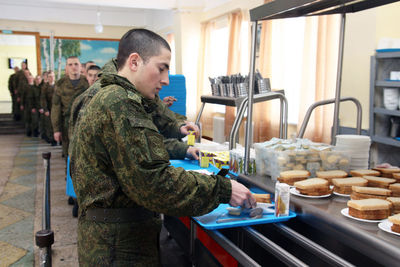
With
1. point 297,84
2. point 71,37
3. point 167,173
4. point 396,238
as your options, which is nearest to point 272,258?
point 396,238

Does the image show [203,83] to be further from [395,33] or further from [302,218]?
[302,218]

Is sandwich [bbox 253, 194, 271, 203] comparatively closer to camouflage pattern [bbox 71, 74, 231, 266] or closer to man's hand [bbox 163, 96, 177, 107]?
camouflage pattern [bbox 71, 74, 231, 266]

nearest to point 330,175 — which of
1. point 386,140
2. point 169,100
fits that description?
point 386,140

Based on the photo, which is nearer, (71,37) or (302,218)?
(302,218)

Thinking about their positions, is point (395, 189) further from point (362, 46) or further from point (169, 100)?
point (169, 100)

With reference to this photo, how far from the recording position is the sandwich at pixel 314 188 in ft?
5.19

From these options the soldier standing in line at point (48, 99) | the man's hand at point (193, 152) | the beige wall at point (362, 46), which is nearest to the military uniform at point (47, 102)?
the soldier standing in line at point (48, 99)

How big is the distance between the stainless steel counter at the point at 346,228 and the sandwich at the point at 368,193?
7 cm

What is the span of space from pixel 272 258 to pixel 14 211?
3.52 metres

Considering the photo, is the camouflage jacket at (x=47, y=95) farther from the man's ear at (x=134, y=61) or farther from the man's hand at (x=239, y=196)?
the man's hand at (x=239, y=196)

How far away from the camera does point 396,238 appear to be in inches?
45.9

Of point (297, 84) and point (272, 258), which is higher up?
point (297, 84)

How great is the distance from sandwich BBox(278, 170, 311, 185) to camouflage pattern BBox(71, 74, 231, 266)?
1.58 ft

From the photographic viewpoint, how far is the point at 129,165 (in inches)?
47.3
